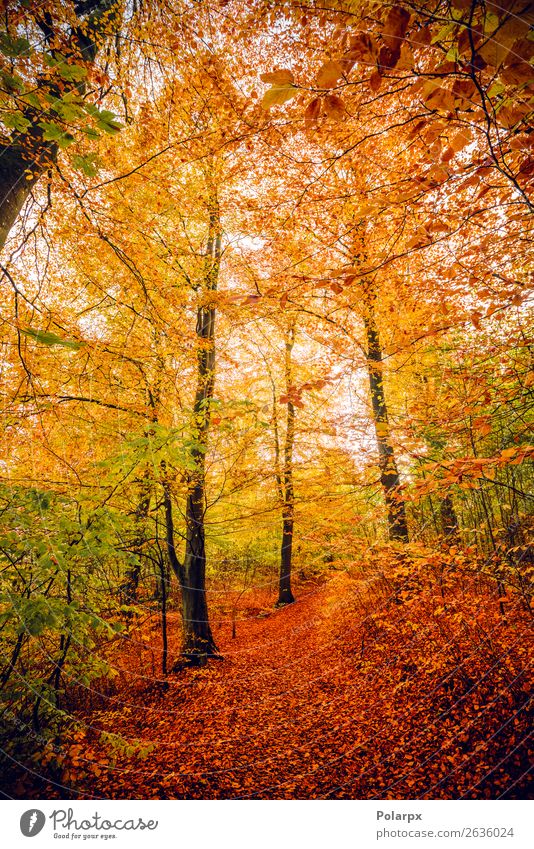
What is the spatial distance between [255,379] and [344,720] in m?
5.51

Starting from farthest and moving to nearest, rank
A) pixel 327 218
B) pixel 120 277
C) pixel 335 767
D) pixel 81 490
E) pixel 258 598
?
pixel 258 598 < pixel 327 218 < pixel 120 277 < pixel 81 490 < pixel 335 767

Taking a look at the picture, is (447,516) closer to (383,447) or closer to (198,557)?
(383,447)

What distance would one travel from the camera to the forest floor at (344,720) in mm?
2775

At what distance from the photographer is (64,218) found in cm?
365

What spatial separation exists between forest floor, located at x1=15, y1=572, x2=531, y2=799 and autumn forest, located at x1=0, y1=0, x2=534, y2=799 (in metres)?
0.03

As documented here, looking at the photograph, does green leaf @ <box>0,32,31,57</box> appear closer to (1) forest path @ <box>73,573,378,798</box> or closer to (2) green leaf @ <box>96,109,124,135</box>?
(2) green leaf @ <box>96,109,124,135</box>

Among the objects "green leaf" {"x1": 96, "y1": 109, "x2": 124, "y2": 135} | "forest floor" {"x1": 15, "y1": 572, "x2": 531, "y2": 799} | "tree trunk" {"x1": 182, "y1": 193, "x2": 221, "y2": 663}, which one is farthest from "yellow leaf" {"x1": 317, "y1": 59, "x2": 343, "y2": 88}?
"tree trunk" {"x1": 182, "y1": 193, "x2": 221, "y2": 663}

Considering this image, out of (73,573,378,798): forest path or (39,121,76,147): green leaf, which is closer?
(39,121,76,147): green leaf

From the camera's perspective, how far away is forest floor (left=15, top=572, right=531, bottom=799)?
2775mm

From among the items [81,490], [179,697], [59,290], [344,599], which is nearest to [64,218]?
[59,290]
